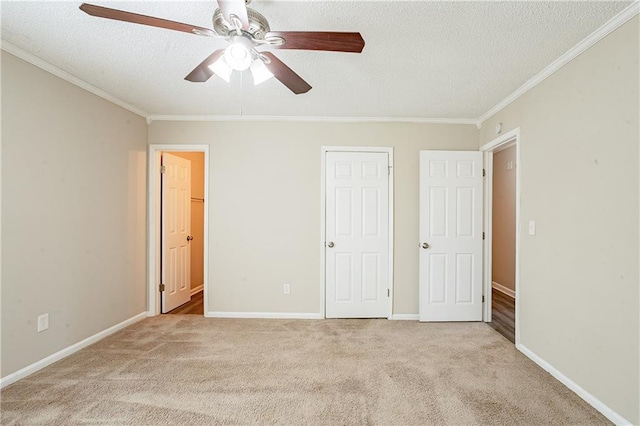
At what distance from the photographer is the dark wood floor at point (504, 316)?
3.21 meters

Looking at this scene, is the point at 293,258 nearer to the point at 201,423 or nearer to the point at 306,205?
the point at 306,205

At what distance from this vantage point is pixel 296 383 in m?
2.22

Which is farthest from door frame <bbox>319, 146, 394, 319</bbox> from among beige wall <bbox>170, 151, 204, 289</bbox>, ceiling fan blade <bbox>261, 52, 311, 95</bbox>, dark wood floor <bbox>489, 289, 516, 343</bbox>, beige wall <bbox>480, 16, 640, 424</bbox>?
beige wall <bbox>170, 151, 204, 289</bbox>

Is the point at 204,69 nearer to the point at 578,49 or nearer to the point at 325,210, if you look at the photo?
the point at 325,210

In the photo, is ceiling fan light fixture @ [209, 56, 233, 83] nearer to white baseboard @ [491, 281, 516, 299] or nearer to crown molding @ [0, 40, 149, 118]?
crown molding @ [0, 40, 149, 118]

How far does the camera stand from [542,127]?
248 centimetres

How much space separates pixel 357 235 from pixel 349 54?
2.03 meters

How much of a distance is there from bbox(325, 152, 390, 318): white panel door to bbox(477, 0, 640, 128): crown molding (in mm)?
1407

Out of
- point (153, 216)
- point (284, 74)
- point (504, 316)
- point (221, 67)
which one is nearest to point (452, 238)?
point (504, 316)

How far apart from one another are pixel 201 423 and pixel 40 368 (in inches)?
63.1

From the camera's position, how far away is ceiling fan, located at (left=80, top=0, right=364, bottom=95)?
1325 millimetres

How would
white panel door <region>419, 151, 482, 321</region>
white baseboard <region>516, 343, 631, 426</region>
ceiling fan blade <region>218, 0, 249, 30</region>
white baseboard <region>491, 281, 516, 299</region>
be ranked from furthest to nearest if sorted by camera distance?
white baseboard <region>491, 281, 516, 299</region> → white panel door <region>419, 151, 482, 321</region> → white baseboard <region>516, 343, 631, 426</region> → ceiling fan blade <region>218, 0, 249, 30</region>

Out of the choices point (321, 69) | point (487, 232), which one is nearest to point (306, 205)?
point (321, 69)

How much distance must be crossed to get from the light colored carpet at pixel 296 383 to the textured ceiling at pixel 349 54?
2.42m
